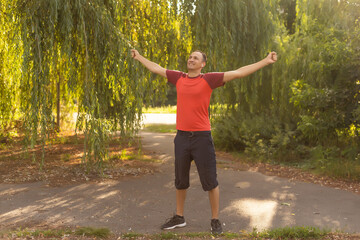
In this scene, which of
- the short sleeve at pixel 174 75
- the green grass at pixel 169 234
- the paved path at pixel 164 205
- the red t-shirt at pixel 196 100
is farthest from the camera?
the paved path at pixel 164 205

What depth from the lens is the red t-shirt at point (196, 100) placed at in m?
4.11

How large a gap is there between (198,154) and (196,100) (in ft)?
1.92

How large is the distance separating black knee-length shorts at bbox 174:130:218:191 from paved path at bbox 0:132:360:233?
666 mm

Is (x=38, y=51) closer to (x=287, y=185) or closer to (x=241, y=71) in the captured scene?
(x=241, y=71)

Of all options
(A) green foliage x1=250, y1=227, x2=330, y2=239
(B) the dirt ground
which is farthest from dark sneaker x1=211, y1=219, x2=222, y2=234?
(B) the dirt ground

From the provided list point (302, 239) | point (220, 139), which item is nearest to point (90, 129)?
point (302, 239)

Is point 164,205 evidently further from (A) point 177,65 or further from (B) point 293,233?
(A) point 177,65

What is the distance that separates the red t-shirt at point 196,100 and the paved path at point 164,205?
1.25 meters

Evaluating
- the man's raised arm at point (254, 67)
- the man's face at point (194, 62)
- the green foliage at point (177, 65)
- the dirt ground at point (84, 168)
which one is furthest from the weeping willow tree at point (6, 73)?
the man's raised arm at point (254, 67)

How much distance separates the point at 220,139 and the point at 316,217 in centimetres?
610

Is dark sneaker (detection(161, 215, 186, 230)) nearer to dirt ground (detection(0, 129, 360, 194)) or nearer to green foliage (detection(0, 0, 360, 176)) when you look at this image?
green foliage (detection(0, 0, 360, 176))

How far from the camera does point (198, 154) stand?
4.13 m

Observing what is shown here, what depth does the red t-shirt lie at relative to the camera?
13.5 ft

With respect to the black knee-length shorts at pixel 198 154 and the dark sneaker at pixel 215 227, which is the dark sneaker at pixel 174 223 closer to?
the dark sneaker at pixel 215 227
